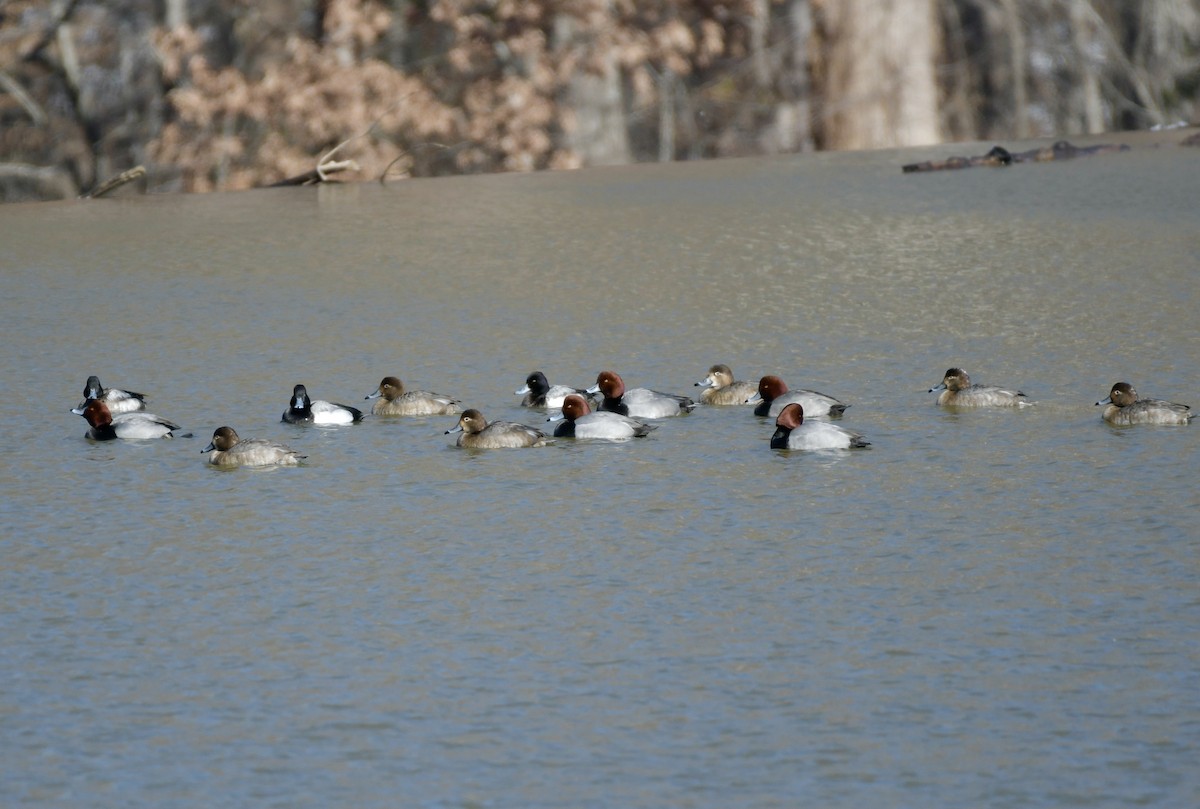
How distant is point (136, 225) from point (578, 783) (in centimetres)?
1674

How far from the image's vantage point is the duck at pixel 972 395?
11367 mm

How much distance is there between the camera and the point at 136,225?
21.8 metres

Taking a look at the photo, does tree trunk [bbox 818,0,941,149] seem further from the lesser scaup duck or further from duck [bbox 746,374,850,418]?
the lesser scaup duck

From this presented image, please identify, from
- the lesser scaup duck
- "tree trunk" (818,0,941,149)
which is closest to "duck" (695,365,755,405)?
the lesser scaup duck

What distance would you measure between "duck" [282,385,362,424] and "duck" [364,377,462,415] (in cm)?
22

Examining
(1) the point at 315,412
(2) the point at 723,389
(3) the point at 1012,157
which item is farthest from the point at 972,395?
(3) the point at 1012,157

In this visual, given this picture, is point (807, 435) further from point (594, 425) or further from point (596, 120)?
point (596, 120)

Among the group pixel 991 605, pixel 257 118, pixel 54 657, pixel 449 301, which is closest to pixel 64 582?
pixel 54 657

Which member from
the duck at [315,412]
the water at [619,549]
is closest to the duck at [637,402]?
Result: the water at [619,549]

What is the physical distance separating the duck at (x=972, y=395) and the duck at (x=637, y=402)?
4.92 ft

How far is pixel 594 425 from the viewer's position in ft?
36.6

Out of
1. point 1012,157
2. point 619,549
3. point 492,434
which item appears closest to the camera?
point 619,549

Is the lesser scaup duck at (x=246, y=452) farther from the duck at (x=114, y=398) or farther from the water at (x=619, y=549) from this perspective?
the duck at (x=114, y=398)

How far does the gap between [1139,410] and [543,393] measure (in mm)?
3522
